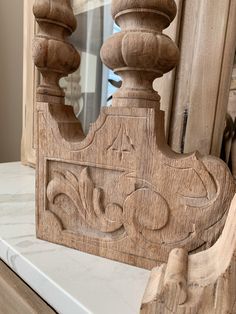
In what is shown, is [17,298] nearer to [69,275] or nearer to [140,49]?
[69,275]

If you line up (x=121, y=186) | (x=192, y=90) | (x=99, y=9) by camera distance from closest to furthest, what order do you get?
1. (x=121, y=186)
2. (x=192, y=90)
3. (x=99, y=9)

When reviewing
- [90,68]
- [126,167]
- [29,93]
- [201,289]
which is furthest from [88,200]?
[29,93]

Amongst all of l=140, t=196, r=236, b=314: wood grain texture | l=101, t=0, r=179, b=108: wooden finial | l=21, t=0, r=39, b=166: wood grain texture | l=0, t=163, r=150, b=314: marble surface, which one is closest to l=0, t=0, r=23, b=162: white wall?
l=21, t=0, r=39, b=166: wood grain texture

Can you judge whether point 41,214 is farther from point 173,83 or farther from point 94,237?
point 173,83

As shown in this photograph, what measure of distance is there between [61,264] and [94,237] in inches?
2.0

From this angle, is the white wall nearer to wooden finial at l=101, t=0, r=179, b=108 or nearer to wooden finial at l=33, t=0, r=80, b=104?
wooden finial at l=33, t=0, r=80, b=104

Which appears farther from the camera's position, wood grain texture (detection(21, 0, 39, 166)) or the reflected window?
wood grain texture (detection(21, 0, 39, 166))

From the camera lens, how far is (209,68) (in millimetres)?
426

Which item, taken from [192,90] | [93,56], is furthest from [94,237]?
[93,56]

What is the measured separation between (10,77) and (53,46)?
1149 mm

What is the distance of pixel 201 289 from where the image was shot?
21cm

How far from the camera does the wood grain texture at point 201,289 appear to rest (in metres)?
0.21

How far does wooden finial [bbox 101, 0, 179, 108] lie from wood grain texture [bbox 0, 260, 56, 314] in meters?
0.23

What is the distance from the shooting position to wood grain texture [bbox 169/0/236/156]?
411mm
